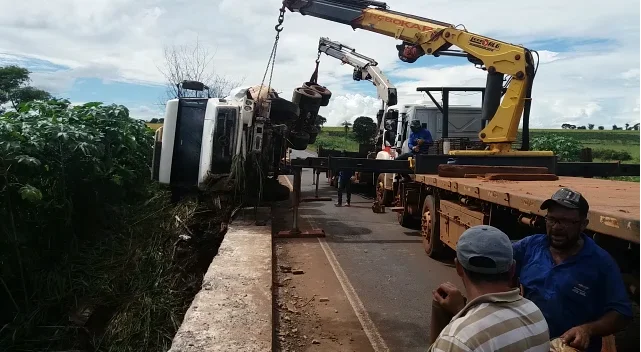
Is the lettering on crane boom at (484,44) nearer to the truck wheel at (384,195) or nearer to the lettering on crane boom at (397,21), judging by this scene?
the lettering on crane boom at (397,21)

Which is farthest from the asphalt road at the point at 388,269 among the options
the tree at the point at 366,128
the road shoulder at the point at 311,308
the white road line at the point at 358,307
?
the tree at the point at 366,128

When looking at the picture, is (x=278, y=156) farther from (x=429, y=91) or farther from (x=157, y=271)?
(x=157, y=271)

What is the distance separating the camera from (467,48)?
9.38 metres

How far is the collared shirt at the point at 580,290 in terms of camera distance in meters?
2.78

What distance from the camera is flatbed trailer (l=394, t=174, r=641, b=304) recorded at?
3.15 m

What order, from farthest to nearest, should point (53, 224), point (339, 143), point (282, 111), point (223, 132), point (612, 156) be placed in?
point (339, 143), point (612, 156), point (282, 111), point (223, 132), point (53, 224)

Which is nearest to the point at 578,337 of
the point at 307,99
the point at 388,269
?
the point at 388,269

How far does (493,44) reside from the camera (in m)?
8.92

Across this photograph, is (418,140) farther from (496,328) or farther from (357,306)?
(496,328)

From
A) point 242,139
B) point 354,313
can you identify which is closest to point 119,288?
point 354,313

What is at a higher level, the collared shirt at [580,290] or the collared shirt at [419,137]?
the collared shirt at [419,137]

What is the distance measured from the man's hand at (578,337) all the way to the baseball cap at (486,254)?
3.59 feet

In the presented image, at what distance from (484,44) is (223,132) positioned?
15.3 feet

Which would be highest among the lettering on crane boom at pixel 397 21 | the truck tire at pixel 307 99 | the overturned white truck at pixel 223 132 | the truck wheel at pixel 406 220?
the lettering on crane boom at pixel 397 21
